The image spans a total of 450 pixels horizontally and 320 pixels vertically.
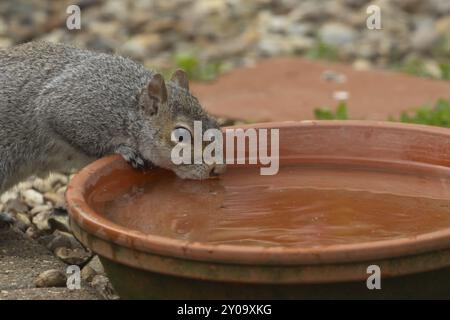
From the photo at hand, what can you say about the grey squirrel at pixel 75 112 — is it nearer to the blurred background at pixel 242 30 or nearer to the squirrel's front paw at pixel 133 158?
the squirrel's front paw at pixel 133 158

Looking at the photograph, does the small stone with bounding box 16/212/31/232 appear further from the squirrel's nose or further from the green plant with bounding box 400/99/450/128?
the green plant with bounding box 400/99/450/128

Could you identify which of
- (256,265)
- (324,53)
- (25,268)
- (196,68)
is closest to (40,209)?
(25,268)

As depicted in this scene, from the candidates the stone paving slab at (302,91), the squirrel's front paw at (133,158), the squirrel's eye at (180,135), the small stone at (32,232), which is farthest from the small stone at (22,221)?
the stone paving slab at (302,91)

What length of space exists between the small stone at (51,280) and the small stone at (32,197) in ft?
5.02

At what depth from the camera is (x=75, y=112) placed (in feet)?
16.8

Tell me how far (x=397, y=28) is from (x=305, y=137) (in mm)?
4757

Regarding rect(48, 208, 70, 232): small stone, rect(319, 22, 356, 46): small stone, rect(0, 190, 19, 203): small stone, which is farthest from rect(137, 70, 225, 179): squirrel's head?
rect(319, 22, 356, 46): small stone

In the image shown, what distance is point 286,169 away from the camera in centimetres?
492

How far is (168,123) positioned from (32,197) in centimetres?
148

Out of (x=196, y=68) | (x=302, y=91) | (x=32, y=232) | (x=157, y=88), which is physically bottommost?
(x=32, y=232)

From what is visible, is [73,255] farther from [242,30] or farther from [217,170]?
[242,30]
